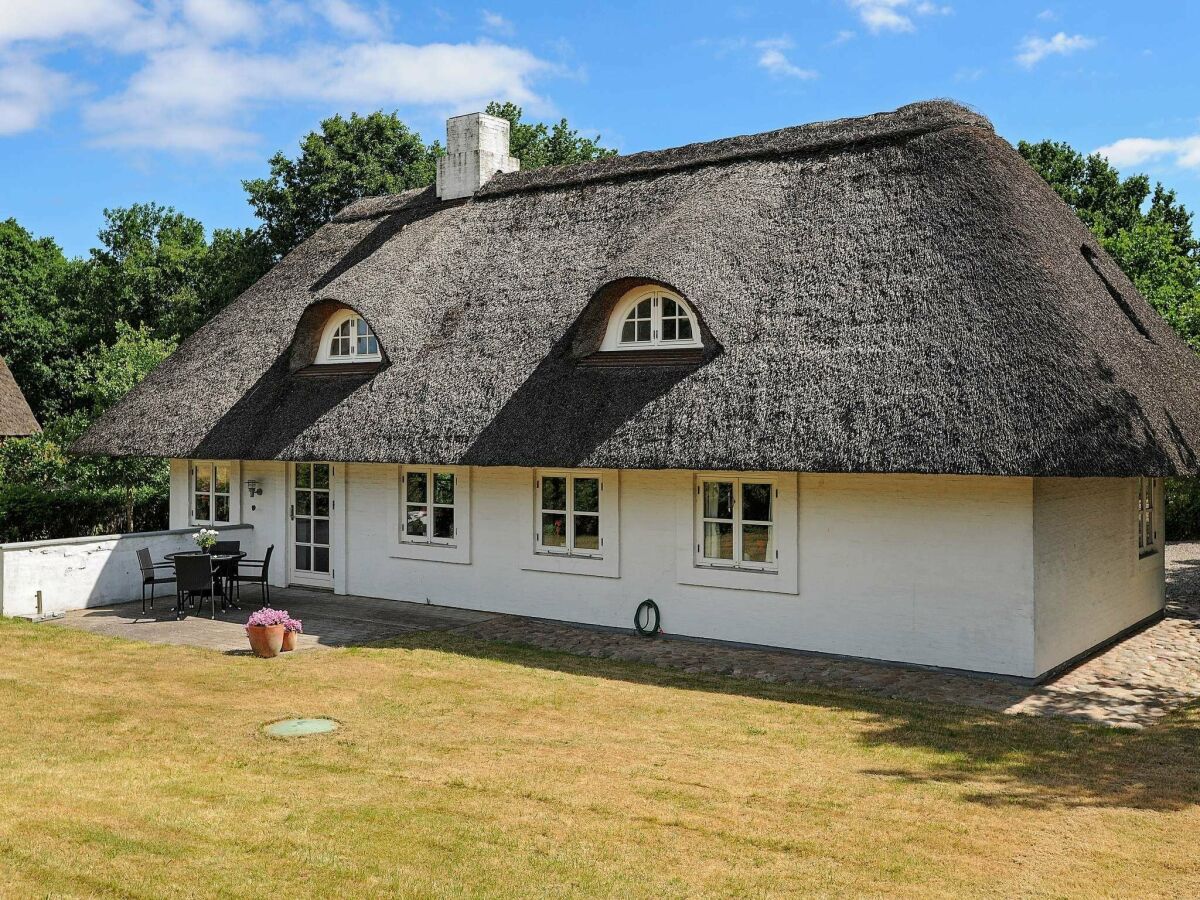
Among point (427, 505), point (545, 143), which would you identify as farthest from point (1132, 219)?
point (427, 505)

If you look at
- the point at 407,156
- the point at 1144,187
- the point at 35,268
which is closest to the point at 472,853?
the point at 407,156

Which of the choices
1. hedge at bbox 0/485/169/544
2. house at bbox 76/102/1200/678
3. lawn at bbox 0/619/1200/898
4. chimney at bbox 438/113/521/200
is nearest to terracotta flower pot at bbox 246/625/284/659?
lawn at bbox 0/619/1200/898

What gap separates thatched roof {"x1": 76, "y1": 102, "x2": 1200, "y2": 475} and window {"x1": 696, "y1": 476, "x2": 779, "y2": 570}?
116 cm

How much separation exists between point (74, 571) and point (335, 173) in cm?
1833

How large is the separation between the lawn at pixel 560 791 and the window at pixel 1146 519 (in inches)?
200

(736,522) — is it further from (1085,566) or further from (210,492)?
(210,492)

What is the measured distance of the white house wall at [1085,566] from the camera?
10.5 m

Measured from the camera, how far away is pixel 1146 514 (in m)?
14.2

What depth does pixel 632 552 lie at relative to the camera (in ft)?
42.2

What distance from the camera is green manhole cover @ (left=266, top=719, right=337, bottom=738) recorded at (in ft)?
27.4

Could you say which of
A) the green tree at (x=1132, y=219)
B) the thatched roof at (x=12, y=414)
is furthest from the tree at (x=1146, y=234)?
the thatched roof at (x=12, y=414)

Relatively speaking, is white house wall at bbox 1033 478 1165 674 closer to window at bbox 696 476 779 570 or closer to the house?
the house

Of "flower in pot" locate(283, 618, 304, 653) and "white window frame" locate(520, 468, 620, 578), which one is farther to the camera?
"white window frame" locate(520, 468, 620, 578)

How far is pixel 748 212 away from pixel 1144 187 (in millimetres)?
24399
